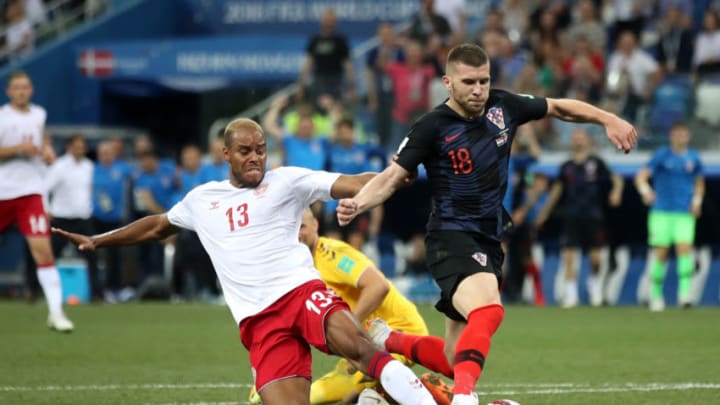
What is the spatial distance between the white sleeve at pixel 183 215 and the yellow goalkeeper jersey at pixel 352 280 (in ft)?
4.18

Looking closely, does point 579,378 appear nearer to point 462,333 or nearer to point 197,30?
point 462,333

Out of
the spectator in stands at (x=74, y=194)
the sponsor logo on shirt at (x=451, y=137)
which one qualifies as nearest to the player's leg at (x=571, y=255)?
the spectator in stands at (x=74, y=194)

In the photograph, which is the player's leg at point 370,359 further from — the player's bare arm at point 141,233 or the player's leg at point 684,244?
the player's leg at point 684,244

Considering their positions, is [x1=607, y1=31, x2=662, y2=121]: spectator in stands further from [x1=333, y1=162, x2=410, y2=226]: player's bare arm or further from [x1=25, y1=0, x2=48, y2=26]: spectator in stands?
[x1=25, y1=0, x2=48, y2=26]: spectator in stands

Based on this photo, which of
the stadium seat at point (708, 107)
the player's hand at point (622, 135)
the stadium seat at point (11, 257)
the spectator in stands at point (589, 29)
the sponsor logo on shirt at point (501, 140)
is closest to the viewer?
the player's hand at point (622, 135)

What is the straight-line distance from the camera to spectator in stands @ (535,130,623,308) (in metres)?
18.3

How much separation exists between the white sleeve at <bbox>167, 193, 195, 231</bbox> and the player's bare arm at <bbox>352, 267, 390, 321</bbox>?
50.4 inches

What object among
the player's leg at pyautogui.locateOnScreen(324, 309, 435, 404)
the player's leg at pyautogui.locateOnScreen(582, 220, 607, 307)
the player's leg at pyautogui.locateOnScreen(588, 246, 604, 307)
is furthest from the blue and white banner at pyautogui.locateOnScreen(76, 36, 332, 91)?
the player's leg at pyautogui.locateOnScreen(324, 309, 435, 404)

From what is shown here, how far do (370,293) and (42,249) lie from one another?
19.2 ft

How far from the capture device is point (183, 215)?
24.7 ft

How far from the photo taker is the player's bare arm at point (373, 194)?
22.6 ft

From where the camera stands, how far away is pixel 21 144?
13406 millimetres

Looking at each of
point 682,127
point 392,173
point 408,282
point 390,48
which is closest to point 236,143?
point 392,173

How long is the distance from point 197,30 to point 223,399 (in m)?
19.6
